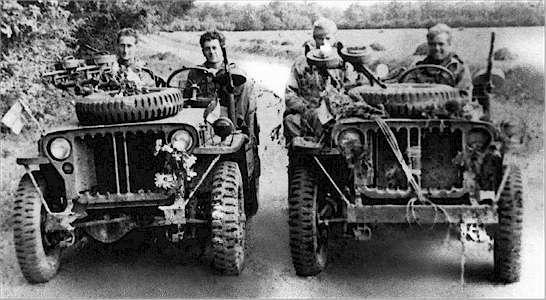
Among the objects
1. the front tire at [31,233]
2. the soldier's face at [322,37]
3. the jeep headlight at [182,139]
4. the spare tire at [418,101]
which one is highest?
the soldier's face at [322,37]

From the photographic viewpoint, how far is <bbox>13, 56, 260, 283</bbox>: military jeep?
203 inches

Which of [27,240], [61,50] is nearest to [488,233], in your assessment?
[27,240]

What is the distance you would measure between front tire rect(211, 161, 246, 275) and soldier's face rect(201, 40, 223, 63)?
1.96 m

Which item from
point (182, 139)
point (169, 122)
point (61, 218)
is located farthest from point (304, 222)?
point (61, 218)

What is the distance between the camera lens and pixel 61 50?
879cm

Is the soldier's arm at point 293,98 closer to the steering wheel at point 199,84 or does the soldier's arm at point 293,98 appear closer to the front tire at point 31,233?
the steering wheel at point 199,84

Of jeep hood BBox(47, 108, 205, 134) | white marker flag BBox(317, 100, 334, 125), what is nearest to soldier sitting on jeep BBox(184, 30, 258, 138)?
jeep hood BBox(47, 108, 205, 134)

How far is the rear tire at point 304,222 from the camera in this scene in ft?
16.7

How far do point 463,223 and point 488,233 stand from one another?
13.5 inches

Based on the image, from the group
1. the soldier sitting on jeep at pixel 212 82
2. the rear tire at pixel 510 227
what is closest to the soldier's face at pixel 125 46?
the soldier sitting on jeep at pixel 212 82

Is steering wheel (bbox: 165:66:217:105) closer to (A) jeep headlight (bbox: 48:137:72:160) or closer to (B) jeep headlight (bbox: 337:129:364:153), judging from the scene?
(A) jeep headlight (bbox: 48:137:72:160)

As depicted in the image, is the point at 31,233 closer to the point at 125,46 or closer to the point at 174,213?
the point at 174,213

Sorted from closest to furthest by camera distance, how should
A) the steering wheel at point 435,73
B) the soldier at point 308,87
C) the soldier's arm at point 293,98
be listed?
the steering wheel at point 435,73, the soldier at point 308,87, the soldier's arm at point 293,98

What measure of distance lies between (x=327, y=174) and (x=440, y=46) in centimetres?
173
